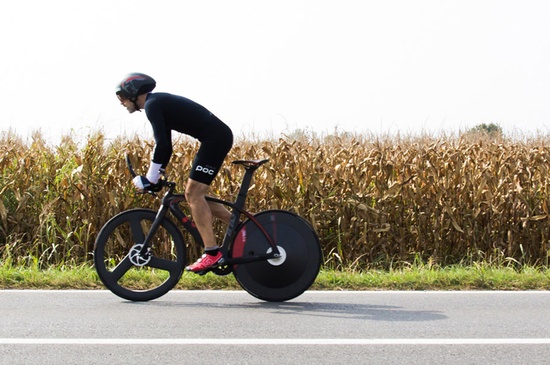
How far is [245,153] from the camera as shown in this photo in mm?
11875

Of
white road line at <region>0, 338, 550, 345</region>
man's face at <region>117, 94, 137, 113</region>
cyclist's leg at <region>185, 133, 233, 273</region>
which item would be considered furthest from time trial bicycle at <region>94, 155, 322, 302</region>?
white road line at <region>0, 338, 550, 345</region>

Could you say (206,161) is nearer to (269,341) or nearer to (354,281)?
(269,341)

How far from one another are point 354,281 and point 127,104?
3.16 meters

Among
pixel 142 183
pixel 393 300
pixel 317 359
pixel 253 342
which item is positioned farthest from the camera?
pixel 393 300

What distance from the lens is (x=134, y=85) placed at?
7438 millimetres

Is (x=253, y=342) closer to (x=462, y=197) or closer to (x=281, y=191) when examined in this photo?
(x=281, y=191)

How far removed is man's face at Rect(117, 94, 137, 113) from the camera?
24.7 ft

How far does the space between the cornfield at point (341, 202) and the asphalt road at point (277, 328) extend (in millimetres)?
2489

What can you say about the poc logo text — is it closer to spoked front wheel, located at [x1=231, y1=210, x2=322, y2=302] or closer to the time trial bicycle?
the time trial bicycle

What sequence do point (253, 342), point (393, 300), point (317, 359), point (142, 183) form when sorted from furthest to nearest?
A: 1. point (393, 300)
2. point (142, 183)
3. point (253, 342)
4. point (317, 359)

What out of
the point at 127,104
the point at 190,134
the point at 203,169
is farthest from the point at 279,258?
the point at 127,104

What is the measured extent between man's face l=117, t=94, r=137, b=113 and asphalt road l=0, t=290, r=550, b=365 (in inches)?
71.1

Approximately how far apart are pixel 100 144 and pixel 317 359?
6641 mm

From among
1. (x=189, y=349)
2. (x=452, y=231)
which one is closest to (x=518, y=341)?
(x=189, y=349)
